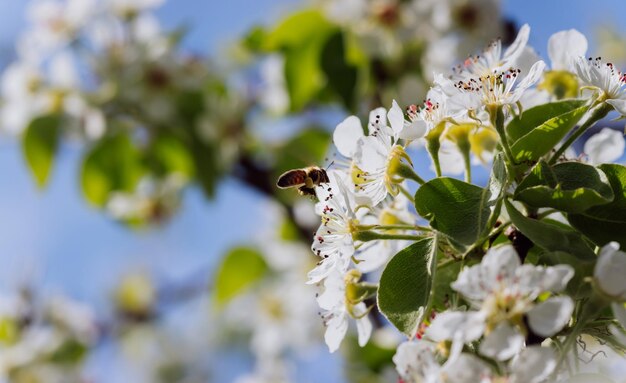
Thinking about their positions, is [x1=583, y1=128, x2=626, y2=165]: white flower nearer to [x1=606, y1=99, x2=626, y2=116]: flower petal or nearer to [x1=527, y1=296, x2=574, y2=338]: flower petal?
[x1=606, y1=99, x2=626, y2=116]: flower petal

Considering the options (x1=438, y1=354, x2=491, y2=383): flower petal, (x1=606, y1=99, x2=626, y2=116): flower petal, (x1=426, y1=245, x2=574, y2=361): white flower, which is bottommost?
(x1=438, y1=354, x2=491, y2=383): flower petal

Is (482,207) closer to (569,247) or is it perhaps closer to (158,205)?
(569,247)

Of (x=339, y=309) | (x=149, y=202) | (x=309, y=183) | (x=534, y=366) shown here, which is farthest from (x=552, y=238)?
(x=149, y=202)

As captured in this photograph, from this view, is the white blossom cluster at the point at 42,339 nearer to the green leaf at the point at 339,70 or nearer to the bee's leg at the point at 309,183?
the green leaf at the point at 339,70

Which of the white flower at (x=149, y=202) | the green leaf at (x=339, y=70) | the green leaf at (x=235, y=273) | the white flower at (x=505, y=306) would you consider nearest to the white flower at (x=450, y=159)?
the white flower at (x=505, y=306)

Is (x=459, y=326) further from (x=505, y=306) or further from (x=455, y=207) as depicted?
(x=455, y=207)

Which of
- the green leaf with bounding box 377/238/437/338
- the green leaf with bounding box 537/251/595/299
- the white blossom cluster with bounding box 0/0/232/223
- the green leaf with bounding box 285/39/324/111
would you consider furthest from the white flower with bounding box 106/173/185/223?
the green leaf with bounding box 537/251/595/299
